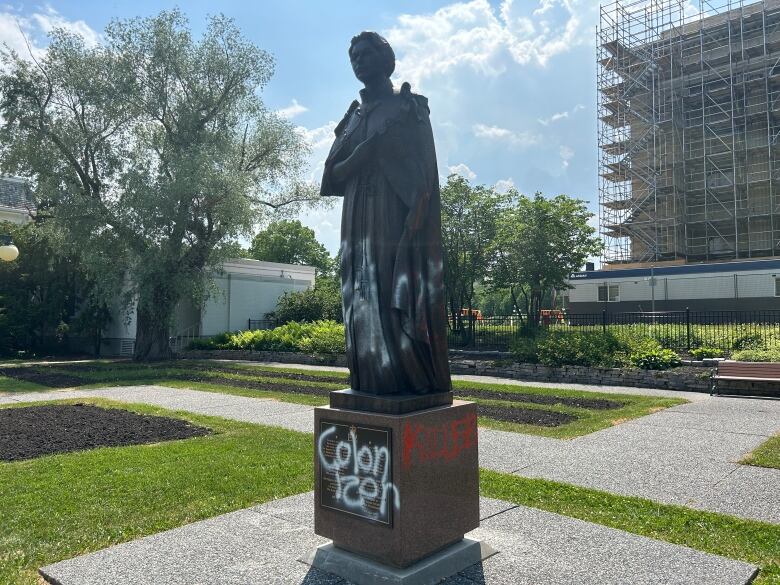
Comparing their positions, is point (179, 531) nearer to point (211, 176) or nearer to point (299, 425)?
point (299, 425)

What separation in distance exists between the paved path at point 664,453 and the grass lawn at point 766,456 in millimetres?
114

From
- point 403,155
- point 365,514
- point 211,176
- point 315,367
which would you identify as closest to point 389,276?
point 403,155

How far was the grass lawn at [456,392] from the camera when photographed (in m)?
9.09

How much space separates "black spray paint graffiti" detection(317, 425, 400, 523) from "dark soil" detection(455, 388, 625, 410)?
24.7 ft

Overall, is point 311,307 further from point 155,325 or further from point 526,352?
point 526,352

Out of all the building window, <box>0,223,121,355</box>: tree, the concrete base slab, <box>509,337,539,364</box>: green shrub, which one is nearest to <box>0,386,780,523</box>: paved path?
the concrete base slab

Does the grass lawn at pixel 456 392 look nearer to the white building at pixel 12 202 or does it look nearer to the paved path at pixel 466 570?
the paved path at pixel 466 570

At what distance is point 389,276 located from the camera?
3.92 meters

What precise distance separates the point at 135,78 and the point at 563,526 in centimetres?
2263

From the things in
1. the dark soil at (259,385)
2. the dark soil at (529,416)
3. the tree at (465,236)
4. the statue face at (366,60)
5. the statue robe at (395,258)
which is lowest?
the dark soil at (529,416)

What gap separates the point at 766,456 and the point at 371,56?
6.03 metres

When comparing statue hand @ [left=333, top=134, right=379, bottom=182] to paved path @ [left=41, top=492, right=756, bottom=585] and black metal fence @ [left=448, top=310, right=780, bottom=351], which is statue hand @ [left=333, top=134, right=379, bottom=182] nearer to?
paved path @ [left=41, top=492, right=756, bottom=585]

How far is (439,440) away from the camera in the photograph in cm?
379

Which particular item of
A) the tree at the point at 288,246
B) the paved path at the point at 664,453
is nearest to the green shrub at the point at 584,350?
the paved path at the point at 664,453
